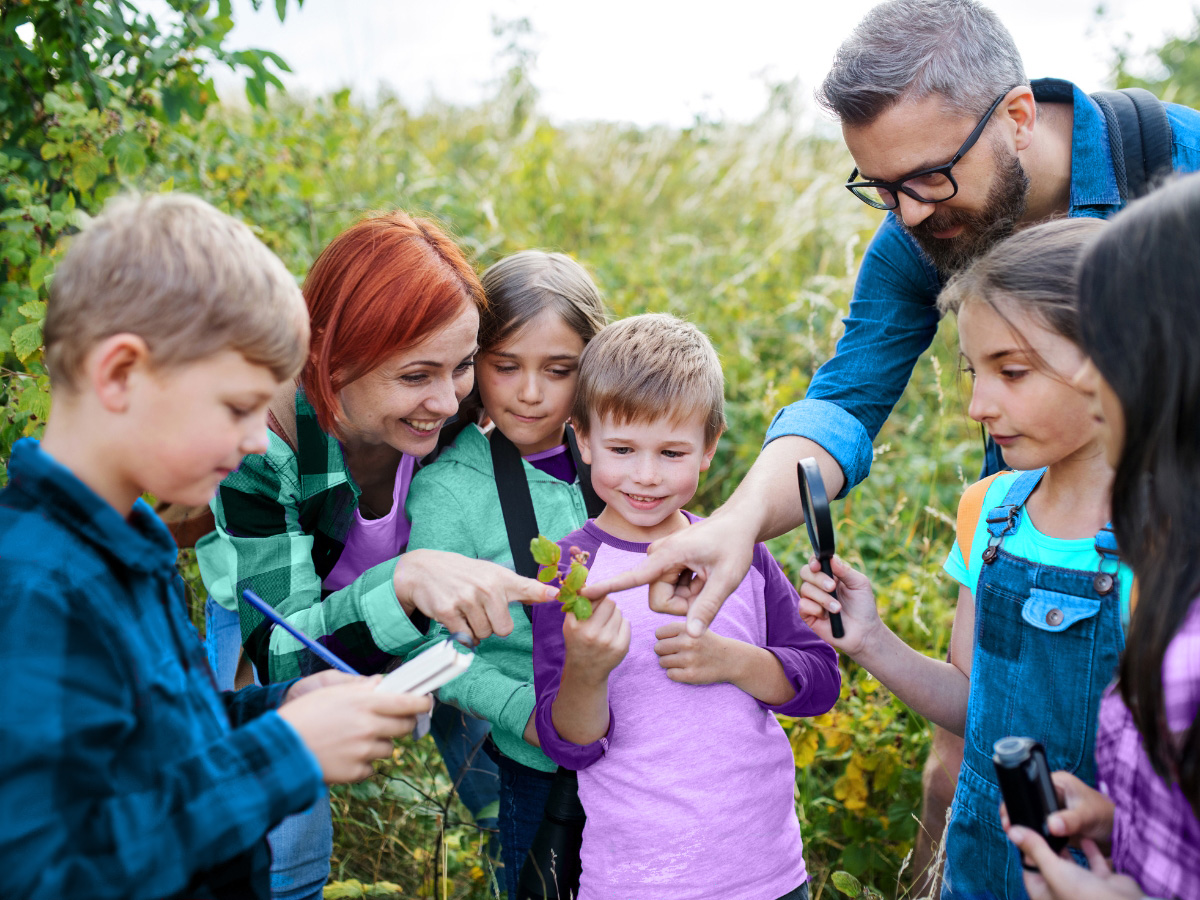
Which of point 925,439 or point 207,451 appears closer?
point 207,451

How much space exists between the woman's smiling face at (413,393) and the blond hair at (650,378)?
326mm

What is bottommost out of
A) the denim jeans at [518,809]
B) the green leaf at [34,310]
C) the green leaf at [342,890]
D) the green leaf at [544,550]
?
the green leaf at [342,890]

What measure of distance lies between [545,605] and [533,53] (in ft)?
20.9

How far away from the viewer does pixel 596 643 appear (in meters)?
1.89

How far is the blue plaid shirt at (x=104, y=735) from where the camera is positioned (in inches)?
46.2

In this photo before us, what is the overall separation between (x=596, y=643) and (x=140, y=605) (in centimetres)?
86

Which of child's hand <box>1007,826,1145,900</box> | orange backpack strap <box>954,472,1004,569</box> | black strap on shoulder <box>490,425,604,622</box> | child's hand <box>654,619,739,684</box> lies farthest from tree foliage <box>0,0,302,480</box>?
child's hand <box>1007,826,1145,900</box>

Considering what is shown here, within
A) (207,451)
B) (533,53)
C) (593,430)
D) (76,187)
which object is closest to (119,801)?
(207,451)

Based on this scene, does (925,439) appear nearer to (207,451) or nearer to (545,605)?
(545,605)

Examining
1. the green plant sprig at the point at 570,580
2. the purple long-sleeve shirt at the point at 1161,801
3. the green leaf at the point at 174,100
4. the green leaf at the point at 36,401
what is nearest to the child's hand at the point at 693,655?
the green plant sprig at the point at 570,580

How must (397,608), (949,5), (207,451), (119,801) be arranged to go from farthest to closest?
(949,5), (397,608), (207,451), (119,801)

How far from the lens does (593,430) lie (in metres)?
2.30

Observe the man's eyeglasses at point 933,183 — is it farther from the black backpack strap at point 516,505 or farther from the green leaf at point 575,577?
the green leaf at point 575,577

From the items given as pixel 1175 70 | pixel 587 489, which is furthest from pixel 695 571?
pixel 1175 70
